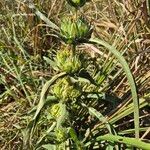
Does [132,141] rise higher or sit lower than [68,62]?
lower

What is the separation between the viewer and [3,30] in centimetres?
190

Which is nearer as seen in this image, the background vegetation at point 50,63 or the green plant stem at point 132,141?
the green plant stem at point 132,141

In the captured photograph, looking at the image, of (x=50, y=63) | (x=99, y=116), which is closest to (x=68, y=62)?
(x=50, y=63)

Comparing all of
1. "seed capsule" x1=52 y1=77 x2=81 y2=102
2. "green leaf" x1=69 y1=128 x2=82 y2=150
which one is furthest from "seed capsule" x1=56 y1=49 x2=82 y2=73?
"green leaf" x1=69 y1=128 x2=82 y2=150

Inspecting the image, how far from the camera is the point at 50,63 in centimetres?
116

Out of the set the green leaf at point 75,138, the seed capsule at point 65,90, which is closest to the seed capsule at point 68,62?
the seed capsule at point 65,90

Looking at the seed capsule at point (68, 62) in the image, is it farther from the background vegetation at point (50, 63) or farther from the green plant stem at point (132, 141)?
the green plant stem at point (132, 141)

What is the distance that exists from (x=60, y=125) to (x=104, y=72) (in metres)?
0.33

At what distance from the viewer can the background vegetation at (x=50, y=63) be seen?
53.6 inches

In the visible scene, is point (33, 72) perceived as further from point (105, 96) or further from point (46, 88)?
point (46, 88)

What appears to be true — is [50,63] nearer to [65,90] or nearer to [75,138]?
[65,90]

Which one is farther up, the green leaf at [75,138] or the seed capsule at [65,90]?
the seed capsule at [65,90]

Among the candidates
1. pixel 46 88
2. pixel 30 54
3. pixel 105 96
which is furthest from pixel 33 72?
pixel 46 88

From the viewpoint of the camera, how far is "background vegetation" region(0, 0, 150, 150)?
1362mm
